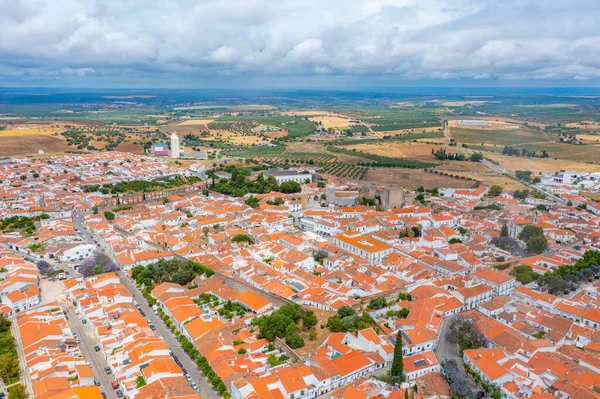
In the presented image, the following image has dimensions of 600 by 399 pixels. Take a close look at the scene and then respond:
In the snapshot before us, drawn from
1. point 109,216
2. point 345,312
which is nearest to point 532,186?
point 345,312

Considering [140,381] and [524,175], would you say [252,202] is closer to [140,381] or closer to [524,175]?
[140,381]

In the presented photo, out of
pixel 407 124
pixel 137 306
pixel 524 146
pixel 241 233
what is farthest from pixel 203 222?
pixel 407 124

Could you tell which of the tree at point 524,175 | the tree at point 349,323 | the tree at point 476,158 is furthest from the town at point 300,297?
the tree at point 476,158

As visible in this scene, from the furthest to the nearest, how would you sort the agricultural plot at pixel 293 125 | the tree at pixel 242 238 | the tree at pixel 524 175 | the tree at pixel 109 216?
the agricultural plot at pixel 293 125, the tree at pixel 524 175, the tree at pixel 109 216, the tree at pixel 242 238

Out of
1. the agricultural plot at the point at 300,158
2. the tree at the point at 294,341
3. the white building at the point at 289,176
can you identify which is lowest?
the tree at the point at 294,341

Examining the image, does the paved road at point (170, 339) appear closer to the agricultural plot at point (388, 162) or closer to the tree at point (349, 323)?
the tree at point (349, 323)
